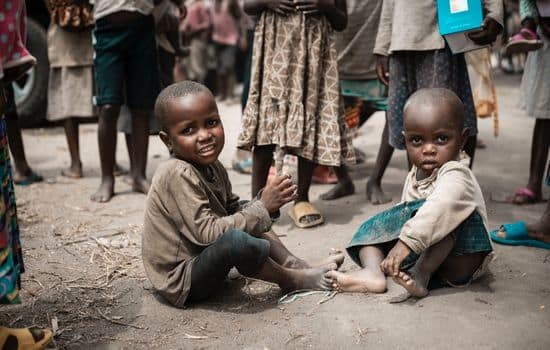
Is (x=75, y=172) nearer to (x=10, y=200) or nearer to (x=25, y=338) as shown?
(x=10, y=200)

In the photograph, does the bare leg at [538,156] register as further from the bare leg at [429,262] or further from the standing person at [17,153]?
the standing person at [17,153]

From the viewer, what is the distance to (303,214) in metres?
3.50

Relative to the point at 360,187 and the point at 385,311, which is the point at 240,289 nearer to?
the point at 385,311

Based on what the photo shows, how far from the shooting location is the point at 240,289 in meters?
2.67

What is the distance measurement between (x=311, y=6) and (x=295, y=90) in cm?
47

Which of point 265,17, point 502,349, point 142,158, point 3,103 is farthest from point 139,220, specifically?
point 502,349

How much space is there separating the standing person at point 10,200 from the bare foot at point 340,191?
238cm

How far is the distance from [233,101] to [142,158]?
5.63 m

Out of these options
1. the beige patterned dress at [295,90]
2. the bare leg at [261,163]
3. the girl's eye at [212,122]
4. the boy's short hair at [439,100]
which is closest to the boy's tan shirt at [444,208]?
the boy's short hair at [439,100]

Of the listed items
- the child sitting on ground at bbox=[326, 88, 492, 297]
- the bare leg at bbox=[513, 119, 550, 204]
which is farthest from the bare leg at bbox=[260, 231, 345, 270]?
the bare leg at bbox=[513, 119, 550, 204]

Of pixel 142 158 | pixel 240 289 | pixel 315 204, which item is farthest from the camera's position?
pixel 142 158

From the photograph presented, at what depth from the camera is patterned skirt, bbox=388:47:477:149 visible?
323cm

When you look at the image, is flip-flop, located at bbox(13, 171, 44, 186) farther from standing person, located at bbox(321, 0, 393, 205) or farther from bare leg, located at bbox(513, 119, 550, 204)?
bare leg, located at bbox(513, 119, 550, 204)

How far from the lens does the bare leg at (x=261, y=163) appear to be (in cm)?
351
